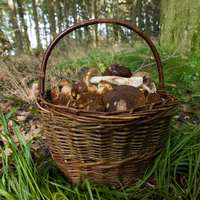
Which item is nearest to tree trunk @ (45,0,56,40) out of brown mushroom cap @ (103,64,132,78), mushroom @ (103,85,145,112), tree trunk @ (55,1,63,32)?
tree trunk @ (55,1,63,32)

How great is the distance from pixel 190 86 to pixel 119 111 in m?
1.84

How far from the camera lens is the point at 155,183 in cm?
153

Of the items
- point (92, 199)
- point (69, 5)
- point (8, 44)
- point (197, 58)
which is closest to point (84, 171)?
point (92, 199)

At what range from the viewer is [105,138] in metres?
1.24

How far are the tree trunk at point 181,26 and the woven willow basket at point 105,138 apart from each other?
8.10ft

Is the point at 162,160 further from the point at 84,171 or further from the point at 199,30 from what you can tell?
the point at 199,30

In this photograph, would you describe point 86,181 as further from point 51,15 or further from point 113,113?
point 51,15

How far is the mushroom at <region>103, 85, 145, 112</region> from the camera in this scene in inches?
49.4

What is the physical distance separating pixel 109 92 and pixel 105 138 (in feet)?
0.60

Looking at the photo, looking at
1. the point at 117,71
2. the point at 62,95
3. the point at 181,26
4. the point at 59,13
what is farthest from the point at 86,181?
the point at 59,13

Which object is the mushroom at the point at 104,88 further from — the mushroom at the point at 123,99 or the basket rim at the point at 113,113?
the basket rim at the point at 113,113

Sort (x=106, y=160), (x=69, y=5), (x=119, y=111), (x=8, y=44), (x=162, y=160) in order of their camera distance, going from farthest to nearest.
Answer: (x=69, y=5), (x=8, y=44), (x=162, y=160), (x=106, y=160), (x=119, y=111)

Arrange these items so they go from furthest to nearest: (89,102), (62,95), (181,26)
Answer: (181,26) < (62,95) < (89,102)

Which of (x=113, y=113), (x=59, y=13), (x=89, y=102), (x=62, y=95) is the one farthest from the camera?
(x=59, y=13)
